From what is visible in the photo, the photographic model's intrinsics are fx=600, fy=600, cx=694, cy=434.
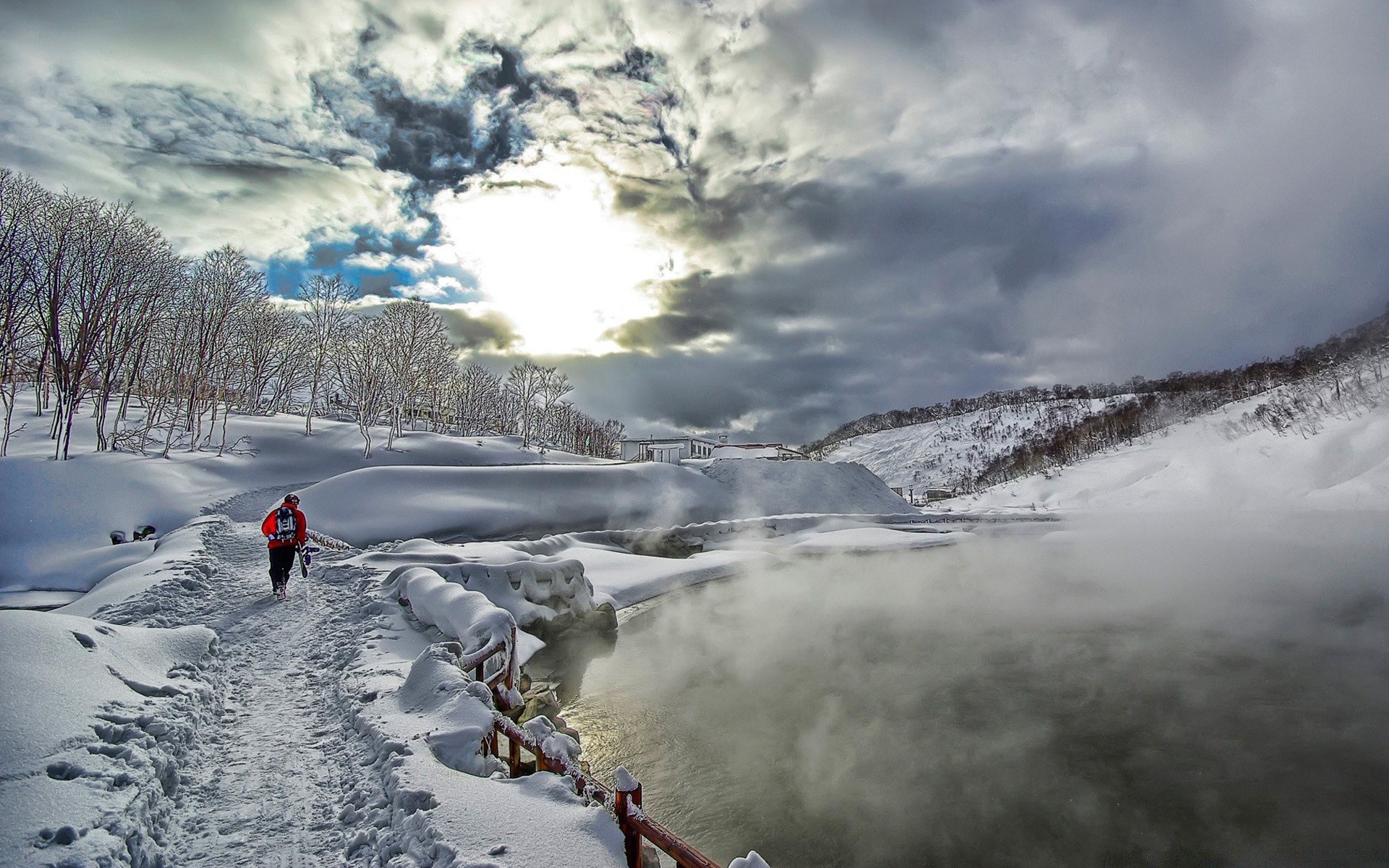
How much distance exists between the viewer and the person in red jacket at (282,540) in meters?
11.1

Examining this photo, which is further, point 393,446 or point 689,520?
point 393,446

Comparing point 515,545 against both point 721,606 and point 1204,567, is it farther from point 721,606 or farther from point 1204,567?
point 1204,567

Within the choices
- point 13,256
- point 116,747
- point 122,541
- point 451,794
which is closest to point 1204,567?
point 451,794

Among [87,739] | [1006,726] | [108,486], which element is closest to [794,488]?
[1006,726]

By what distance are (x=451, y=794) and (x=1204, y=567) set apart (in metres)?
35.2

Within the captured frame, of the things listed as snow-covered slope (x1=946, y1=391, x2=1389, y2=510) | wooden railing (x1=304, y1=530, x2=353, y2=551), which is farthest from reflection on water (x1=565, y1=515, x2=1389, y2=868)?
snow-covered slope (x1=946, y1=391, x2=1389, y2=510)

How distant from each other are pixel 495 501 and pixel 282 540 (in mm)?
19440

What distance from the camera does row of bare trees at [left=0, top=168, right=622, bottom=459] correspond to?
23.6 m

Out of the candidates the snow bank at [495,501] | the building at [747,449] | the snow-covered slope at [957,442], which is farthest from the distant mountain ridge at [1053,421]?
the snow bank at [495,501]

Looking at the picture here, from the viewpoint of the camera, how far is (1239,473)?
5584 centimetres

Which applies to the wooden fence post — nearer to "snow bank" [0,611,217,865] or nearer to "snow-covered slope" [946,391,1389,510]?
"snow bank" [0,611,217,865]

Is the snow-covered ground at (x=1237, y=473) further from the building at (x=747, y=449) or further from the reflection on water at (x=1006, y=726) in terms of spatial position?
the reflection on water at (x=1006, y=726)

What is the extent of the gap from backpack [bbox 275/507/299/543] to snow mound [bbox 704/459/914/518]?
32.9 meters

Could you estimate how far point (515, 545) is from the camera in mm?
19766
